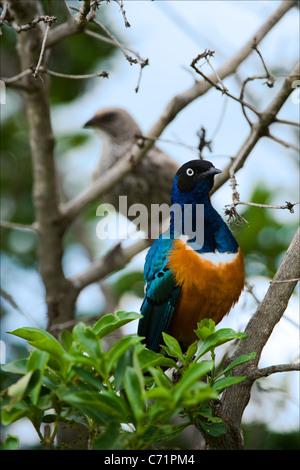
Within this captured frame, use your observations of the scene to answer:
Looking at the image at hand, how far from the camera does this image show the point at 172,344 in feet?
8.72

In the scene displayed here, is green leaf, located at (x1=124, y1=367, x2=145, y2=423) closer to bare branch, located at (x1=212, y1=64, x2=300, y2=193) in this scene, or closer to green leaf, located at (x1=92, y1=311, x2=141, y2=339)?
green leaf, located at (x1=92, y1=311, x2=141, y2=339)

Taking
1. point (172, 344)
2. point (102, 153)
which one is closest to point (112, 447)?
point (172, 344)

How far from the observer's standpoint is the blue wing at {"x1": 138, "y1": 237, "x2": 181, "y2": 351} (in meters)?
3.95

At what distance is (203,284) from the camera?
3861 millimetres

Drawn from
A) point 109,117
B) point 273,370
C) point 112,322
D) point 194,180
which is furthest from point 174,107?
point 109,117

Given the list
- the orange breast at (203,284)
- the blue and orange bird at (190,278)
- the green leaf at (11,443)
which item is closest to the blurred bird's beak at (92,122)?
the blue and orange bird at (190,278)

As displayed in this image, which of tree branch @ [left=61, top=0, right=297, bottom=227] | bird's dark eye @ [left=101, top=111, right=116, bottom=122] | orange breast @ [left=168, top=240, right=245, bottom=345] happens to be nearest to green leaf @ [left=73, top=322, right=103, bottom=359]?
orange breast @ [left=168, top=240, right=245, bottom=345]

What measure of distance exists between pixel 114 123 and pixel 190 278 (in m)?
4.70

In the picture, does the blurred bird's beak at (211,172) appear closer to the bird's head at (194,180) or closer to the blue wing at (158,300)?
the bird's head at (194,180)

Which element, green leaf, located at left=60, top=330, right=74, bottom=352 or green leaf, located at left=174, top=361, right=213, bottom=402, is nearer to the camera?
green leaf, located at left=174, top=361, right=213, bottom=402

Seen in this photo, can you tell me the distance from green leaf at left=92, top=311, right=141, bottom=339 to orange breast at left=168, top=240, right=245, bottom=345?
140cm

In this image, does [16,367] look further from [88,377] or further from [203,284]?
[203,284]

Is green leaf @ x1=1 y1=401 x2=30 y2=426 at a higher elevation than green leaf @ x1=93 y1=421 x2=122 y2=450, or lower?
higher
